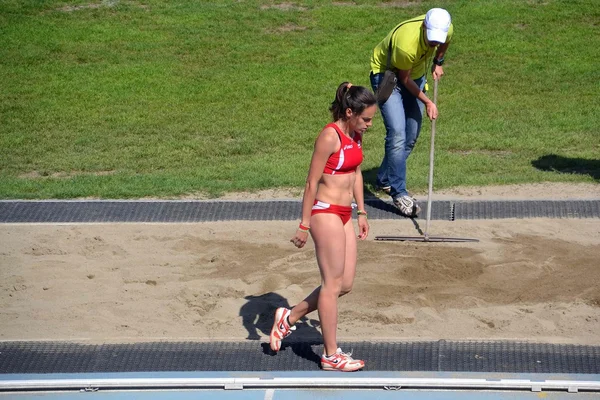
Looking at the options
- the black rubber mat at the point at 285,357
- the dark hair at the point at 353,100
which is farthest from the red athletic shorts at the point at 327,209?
the black rubber mat at the point at 285,357

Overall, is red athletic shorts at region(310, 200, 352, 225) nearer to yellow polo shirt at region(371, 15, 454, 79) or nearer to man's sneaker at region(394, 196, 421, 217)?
yellow polo shirt at region(371, 15, 454, 79)

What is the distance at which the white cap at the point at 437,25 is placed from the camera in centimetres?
778

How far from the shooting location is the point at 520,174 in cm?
992

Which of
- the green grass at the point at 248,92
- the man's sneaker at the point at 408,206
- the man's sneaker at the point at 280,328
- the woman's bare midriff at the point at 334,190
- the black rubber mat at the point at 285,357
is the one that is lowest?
the green grass at the point at 248,92

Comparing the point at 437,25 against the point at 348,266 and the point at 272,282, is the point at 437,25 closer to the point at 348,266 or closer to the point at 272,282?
the point at 272,282

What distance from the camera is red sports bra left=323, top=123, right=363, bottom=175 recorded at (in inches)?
219

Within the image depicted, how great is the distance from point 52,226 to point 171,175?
204cm

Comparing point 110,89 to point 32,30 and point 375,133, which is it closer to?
point 32,30

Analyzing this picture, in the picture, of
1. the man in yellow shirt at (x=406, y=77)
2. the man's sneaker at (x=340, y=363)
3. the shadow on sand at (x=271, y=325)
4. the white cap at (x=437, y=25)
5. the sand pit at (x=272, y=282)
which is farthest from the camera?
the man in yellow shirt at (x=406, y=77)

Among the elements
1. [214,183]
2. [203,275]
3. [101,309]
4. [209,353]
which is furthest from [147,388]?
[214,183]

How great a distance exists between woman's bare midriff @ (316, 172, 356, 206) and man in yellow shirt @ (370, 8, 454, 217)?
2.60m

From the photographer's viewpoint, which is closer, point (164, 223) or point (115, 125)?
point (164, 223)

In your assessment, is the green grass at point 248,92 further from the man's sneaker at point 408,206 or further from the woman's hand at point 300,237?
the woman's hand at point 300,237

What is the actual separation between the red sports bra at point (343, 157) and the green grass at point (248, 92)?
3954 mm
